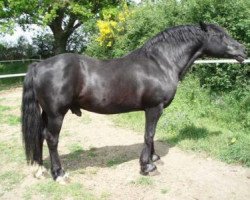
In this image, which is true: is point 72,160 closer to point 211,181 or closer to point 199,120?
point 211,181

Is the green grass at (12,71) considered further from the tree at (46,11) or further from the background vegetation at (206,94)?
the background vegetation at (206,94)

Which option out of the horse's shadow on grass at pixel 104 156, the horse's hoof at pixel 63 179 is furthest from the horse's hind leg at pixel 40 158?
the horse's shadow on grass at pixel 104 156

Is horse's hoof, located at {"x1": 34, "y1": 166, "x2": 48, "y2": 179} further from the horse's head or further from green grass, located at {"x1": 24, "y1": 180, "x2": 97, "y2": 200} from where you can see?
the horse's head

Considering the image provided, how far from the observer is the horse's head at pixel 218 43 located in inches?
205

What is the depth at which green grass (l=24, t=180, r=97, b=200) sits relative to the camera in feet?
14.8

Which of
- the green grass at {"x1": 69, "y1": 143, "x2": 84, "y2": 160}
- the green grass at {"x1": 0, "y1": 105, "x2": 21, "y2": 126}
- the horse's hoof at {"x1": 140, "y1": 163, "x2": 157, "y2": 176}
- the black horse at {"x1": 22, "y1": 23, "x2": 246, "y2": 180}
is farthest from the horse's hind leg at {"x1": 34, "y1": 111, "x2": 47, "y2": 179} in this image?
the green grass at {"x1": 0, "y1": 105, "x2": 21, "y2": 126}

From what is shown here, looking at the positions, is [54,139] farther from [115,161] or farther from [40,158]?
[115,161]

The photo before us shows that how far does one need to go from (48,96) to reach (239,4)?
5545 mm

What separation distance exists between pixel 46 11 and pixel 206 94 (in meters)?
9.33

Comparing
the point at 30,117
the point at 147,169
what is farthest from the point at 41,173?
the point at 147,169

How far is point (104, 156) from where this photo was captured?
595 centimetres

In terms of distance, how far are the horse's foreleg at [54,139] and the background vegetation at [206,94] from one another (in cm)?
230

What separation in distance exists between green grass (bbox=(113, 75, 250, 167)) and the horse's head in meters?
1.51

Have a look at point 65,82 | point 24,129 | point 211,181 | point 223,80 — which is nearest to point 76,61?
point 65,82
